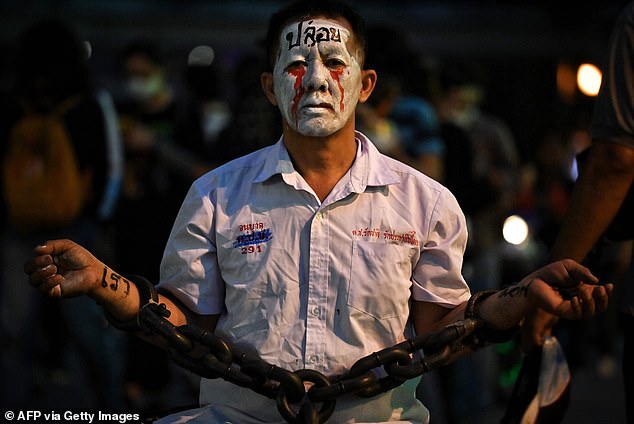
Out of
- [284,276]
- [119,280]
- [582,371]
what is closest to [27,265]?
[119,280]

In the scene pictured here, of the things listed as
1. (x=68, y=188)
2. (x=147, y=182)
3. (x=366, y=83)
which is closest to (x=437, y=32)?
(x=147, y=182)

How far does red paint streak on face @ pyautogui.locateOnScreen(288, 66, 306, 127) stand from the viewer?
4.54 m

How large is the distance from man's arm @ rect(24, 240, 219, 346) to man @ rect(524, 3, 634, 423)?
1.49 metres

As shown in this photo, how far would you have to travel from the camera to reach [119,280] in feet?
14.3

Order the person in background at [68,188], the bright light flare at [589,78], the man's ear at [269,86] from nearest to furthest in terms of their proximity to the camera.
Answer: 1. the man's ear at [269,86]
2. the bright light flare at [589,78]
3. the person in background at [68,188]

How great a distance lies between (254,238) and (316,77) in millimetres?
563

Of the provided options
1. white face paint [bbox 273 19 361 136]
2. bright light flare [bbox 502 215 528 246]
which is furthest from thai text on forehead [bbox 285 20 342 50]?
bright light flare [bbox 502 215 528 246]

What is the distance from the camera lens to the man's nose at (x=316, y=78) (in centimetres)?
453

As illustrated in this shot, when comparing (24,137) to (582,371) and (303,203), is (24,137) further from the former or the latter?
(582,371)

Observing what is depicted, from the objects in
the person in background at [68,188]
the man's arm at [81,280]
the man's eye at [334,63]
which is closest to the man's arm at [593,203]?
the man's eye at [334,63]

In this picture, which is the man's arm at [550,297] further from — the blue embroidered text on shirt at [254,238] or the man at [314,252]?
the blue embroidered text on shirt at [254,238]

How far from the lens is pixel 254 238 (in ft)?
14.6

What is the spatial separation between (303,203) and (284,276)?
27cm

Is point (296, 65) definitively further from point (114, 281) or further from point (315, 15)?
point (114, 281)
